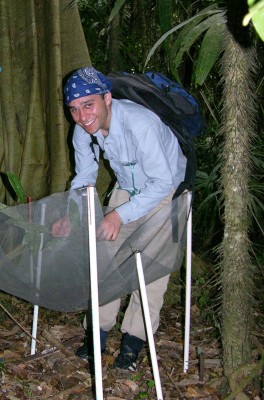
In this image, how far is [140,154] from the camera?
6.82ft

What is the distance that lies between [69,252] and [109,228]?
0.19 m

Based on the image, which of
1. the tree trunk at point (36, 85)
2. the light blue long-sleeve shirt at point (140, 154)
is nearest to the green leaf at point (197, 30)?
the light blue long-sleeve shirt at point (140, 154)

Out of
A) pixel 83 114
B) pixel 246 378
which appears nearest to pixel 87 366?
pixel 246 378

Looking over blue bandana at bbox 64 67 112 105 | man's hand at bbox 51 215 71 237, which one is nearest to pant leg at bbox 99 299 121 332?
man's hand at bbox 51 215 71 237

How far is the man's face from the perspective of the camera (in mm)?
2066

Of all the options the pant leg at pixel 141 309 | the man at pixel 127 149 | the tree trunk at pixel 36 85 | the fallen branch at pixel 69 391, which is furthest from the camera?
the tree trunk at pixel 36 85

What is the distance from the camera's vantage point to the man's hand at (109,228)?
6.31 feet

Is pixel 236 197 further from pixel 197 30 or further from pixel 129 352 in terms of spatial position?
pixel 129 352

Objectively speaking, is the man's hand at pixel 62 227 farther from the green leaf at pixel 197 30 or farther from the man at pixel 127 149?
the green leaf at pixel 197 30

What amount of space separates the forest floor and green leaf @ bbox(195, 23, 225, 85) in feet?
4.44

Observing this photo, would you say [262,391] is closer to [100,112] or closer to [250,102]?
[250,102]

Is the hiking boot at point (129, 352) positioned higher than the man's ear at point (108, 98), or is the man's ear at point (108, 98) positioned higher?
the man's ear at point (108, 98)

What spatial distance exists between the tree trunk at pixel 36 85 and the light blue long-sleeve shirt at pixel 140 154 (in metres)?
0.63

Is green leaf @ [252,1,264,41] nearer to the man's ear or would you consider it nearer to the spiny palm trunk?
the spiny palm trunk
